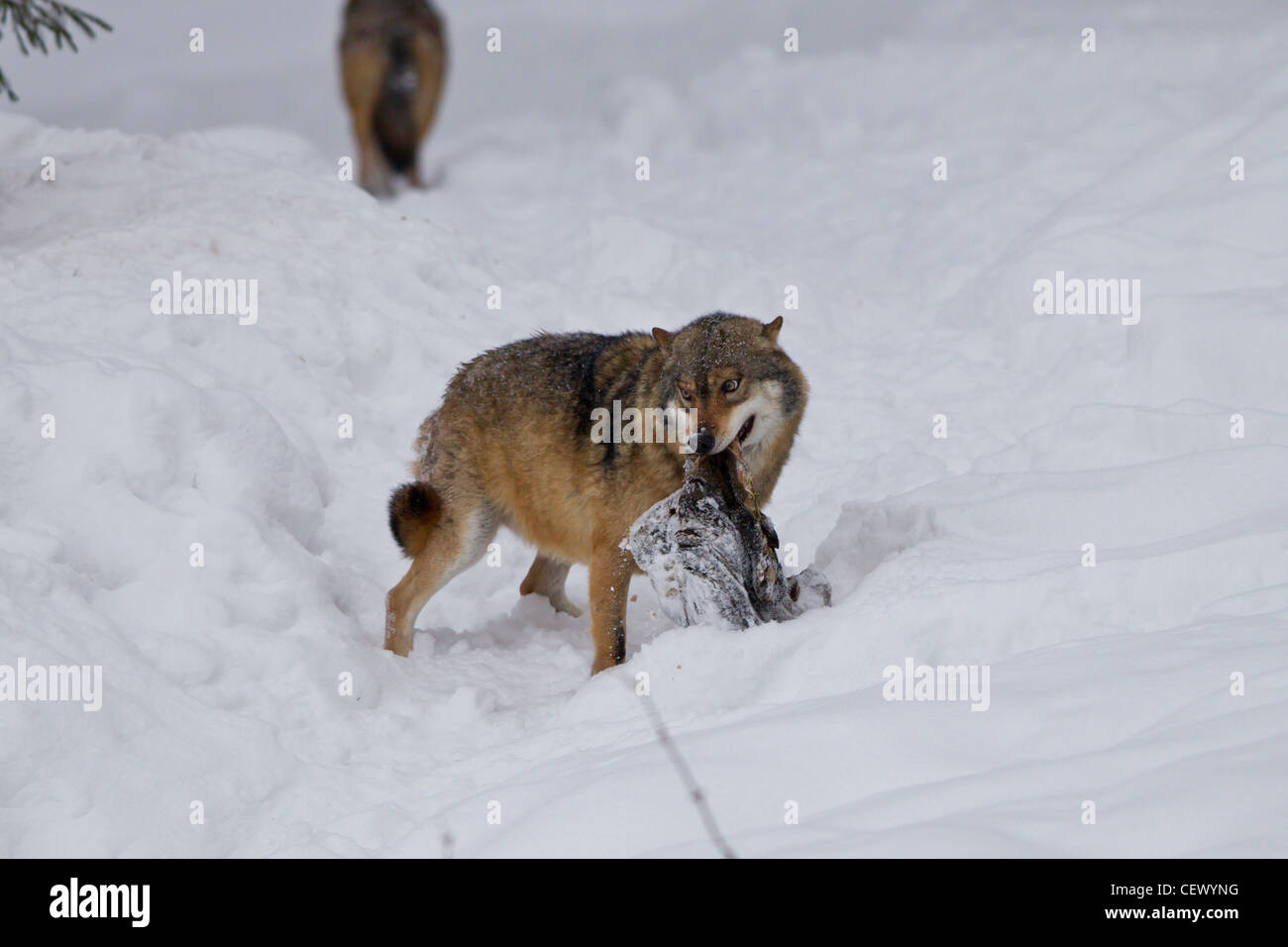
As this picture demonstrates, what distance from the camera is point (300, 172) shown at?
1011cm

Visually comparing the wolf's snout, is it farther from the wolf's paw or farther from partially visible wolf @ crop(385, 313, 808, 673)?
the wolf's paw

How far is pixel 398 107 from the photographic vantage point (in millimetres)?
12008

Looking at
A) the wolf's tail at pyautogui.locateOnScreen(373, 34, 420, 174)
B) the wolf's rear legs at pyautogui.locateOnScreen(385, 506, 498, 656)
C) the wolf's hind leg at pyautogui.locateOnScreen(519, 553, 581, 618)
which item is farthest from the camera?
the wolf's tail at pyautogui.locateOnScreen(373, 34, 420, 174)

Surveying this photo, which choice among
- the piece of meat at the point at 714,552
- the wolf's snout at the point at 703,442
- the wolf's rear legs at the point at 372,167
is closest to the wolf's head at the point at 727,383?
the wolf's snout at the point at 703,442

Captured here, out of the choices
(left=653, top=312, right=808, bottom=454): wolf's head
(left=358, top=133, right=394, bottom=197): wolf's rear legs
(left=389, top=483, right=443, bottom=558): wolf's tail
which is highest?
(left=358, top=133, right=394, bottom=197): wolf's rear legs

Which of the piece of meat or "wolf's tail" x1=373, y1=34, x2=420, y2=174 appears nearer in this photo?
the piece of meat

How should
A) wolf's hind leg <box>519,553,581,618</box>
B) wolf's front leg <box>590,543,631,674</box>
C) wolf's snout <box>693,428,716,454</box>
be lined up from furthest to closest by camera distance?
wolf's hind leg <box>519,553,581,618</box>, wolf's front leg <box>590,543,631,674</box>, wolf's snout <box>693,428,716,454</box>

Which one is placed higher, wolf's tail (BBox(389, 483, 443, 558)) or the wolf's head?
the wolf's head

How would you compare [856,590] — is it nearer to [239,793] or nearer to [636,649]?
[636,649]

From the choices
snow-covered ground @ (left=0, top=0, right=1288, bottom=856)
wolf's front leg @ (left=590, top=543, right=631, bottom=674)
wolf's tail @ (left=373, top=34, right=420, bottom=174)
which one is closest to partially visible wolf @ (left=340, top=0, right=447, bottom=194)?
wolf's tail @ (left=373, top=34, right=420, bottom=174)

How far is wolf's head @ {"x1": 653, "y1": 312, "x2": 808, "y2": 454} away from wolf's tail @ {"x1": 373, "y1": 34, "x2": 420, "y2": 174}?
299 inches

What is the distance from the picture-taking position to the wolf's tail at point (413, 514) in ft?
19.0

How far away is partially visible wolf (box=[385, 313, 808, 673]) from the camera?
17.4 feet

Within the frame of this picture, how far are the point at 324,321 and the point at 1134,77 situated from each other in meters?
9.61
